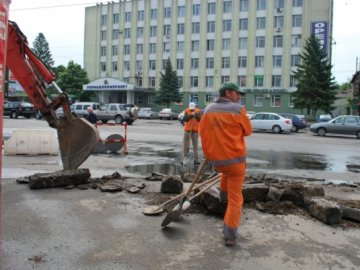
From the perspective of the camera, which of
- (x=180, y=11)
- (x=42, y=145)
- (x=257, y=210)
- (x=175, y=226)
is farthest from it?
(x=180, y=11)

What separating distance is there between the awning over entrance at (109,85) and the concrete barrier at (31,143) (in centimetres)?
5300

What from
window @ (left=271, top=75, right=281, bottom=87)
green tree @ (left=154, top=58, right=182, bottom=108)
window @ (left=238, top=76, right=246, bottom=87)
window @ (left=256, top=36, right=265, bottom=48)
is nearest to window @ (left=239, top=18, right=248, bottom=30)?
window @ (left=256, top=36, right=265, bottom=48)

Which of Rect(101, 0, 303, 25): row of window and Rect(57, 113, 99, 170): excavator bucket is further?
Rect(101, 0, 303, 25): row of window

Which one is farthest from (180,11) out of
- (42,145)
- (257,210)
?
(257,210)

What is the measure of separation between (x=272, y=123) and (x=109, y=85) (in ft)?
134

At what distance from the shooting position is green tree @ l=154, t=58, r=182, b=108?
66000mm

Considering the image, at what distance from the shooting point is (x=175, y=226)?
227 inches

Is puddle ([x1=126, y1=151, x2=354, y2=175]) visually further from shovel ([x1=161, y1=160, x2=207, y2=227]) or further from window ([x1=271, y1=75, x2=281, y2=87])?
window ([x1=271, y1=75, x2=281, y2=87])

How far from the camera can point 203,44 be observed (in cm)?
6944

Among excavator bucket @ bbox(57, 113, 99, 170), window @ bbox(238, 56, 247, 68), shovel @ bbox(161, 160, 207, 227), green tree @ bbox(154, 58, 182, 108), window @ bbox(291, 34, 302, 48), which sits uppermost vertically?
window @ bbox(291, 34, 302, 48)

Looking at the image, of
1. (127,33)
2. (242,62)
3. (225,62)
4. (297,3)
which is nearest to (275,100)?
(242,62)

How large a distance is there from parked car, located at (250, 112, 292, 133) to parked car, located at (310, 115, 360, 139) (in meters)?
2.12

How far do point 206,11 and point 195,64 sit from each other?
8.30m

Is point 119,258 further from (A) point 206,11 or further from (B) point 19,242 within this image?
(A) point 206,11
